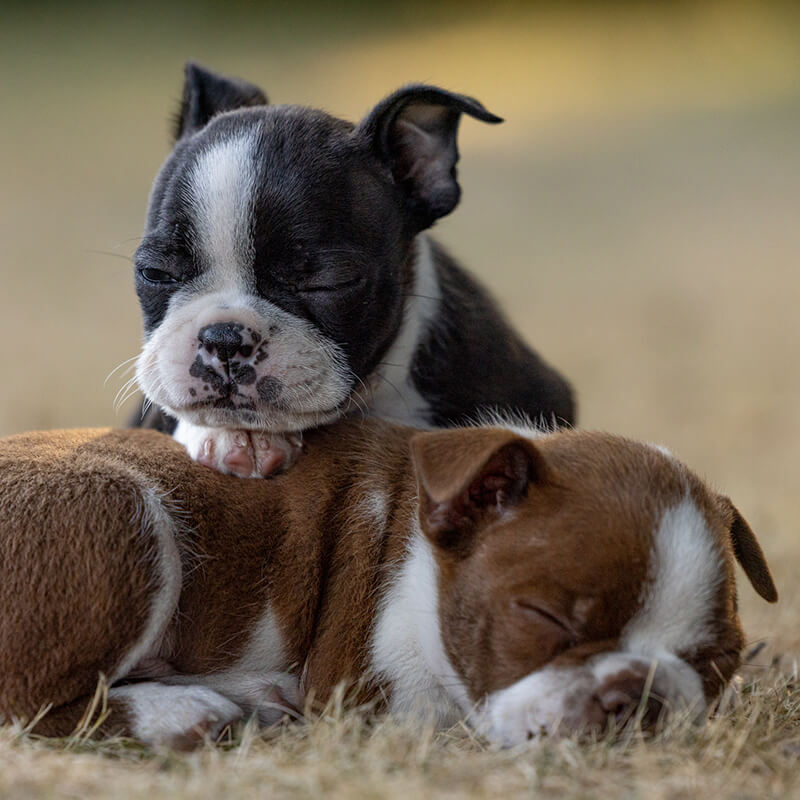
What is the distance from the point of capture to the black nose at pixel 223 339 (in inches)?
154

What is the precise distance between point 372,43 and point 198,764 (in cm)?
1070

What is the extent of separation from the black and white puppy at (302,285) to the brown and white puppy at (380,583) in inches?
10.5

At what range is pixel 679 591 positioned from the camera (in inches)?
125

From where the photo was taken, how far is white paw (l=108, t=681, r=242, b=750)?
10.8 feet

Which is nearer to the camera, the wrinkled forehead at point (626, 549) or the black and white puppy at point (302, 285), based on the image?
the wrinkled forehead at point (626, 549)

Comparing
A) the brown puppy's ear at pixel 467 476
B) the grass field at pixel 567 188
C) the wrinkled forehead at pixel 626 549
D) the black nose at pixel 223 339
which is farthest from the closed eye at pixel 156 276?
the grass field at pixel 567 188

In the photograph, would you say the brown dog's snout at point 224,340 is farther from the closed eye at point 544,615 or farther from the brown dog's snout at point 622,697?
the brown dog's snout at point 622,697

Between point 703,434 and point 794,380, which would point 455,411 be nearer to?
point 703,434

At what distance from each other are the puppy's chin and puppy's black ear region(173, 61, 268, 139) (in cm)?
163

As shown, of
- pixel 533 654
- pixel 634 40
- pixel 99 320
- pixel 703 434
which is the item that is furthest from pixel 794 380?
pixel 533 654

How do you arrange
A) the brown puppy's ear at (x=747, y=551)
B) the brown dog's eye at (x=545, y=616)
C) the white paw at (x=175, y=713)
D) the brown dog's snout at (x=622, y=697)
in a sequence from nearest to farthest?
Answer: the brown dog's snout at (x=622, y=697) < the brown dog's eye at (x=545, y=616) < the white paw at (x=175, y=713) < the brown puppy's ear at (x=747, y=551)

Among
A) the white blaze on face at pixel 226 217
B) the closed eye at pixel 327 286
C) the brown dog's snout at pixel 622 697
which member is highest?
the white blaze on face at pixel 226 217

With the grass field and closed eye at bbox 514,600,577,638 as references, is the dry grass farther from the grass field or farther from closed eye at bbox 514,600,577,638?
the grass field

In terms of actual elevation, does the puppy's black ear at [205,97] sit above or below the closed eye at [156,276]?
above
